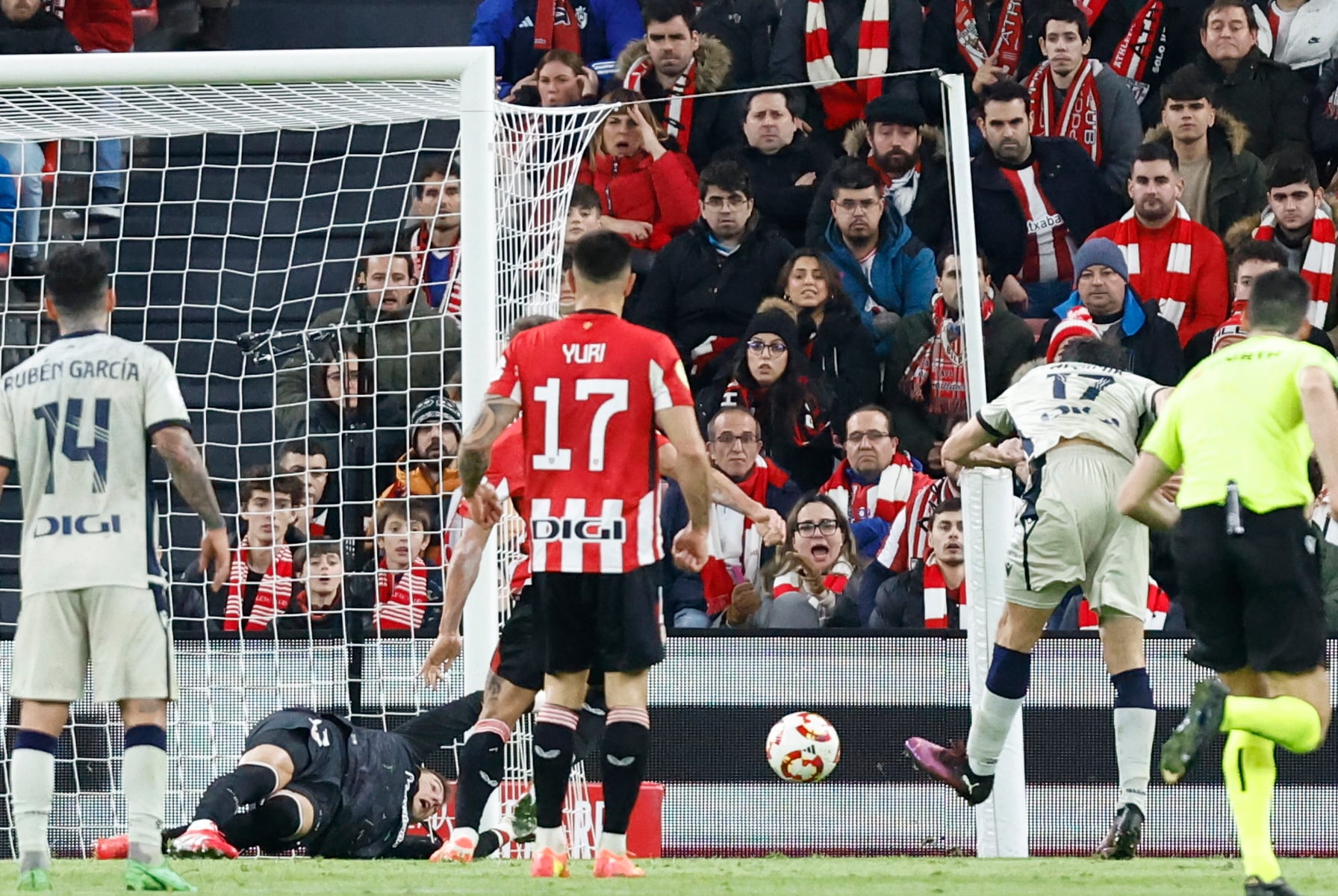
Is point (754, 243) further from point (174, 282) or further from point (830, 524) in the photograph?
point (174, 282)

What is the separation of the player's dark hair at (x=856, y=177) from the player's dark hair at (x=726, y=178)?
21.0 inches

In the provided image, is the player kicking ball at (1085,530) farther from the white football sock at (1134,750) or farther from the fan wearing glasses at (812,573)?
the fan wearing glasses at (812,573)

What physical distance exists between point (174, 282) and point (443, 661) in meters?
5.83

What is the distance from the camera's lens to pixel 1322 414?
6.02 metres

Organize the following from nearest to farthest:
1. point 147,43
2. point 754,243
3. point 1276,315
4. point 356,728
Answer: point 1276,315
point 356,728
point 754,243
point 147,43

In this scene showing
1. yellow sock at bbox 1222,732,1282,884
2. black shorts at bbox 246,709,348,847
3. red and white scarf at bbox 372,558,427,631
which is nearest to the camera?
yellow sock at bbox 1222,732,1282,884

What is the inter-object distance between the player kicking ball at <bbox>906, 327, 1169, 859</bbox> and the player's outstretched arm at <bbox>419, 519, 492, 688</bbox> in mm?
1903

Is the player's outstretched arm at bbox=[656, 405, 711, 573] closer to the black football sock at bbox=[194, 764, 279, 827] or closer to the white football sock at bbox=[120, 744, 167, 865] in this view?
the white football sock at bbox=[120, 744, 167, 865]

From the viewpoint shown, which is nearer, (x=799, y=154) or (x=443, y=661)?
(x=443, y=661)

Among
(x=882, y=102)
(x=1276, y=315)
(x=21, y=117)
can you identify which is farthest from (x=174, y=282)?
(x=1276, y=315)

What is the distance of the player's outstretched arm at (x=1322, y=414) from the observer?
5.95 metres

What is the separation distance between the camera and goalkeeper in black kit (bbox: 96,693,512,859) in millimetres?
8312

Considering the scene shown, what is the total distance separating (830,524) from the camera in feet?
33.6

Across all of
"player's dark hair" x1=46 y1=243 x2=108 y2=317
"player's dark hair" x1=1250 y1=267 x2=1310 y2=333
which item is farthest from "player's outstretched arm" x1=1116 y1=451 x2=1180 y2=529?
"player's dark hair" x1=46 y1=243 x2=108 y2=317
